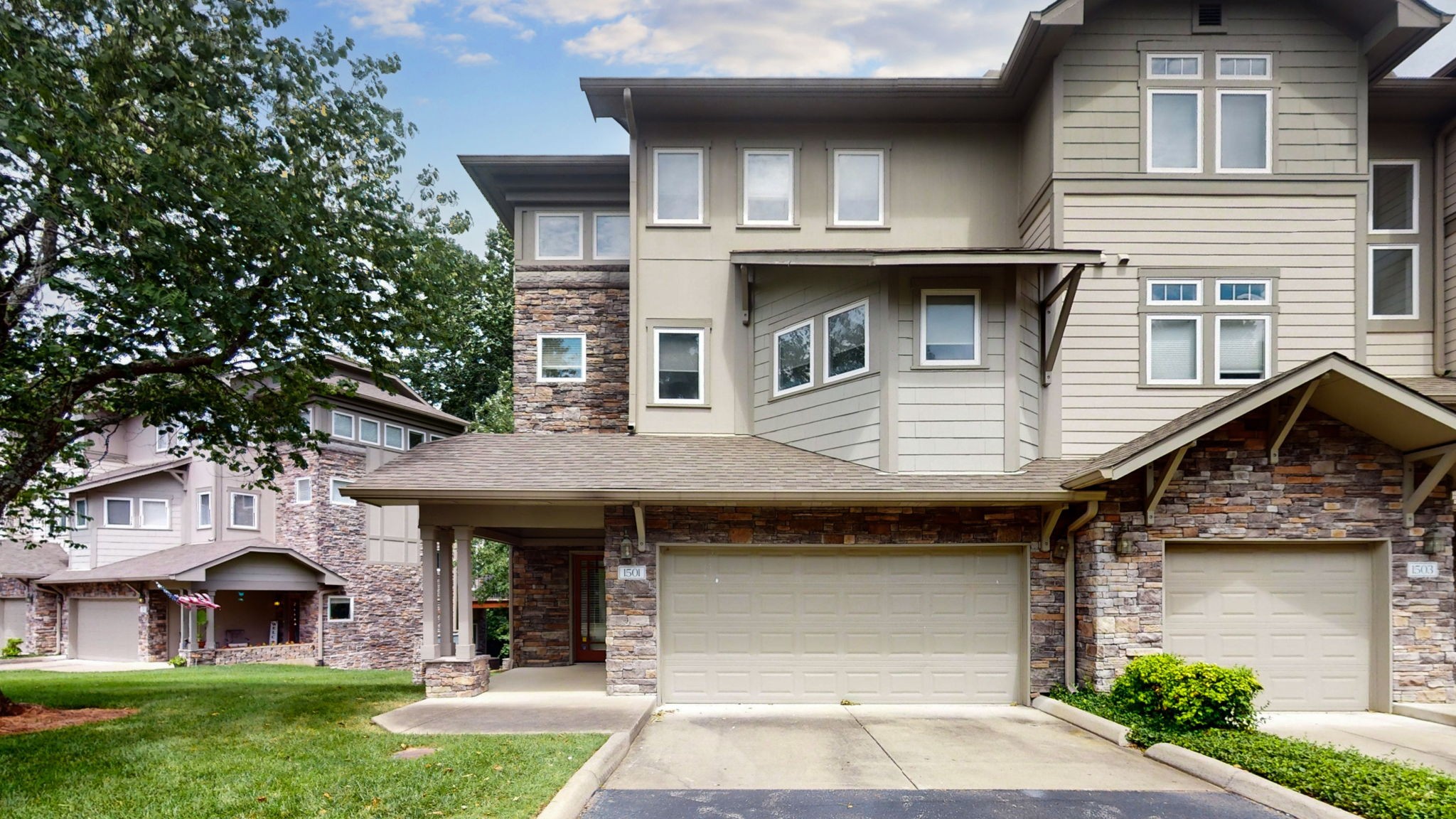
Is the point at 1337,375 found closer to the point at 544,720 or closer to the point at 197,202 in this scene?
the point at 544,720

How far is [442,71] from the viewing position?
2047 centimetres

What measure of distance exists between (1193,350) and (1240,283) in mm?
1052

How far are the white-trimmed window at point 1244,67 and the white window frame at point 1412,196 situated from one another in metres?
2.33

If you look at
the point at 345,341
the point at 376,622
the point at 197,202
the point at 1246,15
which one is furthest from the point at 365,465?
the point at 1246,15

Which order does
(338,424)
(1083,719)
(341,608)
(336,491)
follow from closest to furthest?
1. (1083,719)
2. (338,424)
3. (336,491)
4. (341,608)

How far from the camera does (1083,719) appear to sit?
28.7ft

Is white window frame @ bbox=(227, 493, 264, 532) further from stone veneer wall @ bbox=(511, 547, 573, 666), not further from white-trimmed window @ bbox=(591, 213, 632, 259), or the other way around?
white-trimmed window @ bbox=(591, 213, 632, 259)

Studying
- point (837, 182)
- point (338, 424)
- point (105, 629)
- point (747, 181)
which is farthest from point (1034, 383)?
point (105, 629)

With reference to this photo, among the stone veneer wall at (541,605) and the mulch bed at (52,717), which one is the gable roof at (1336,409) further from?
the mulch bed at (52,717)

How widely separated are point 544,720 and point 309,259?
5549 millimetres

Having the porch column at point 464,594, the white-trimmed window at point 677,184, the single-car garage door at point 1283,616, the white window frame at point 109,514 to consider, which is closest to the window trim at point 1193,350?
the single-car garage door at point 1283,616

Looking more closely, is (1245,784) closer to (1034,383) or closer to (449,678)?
(1034,383)

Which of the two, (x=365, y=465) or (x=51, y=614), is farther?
(x=51, y=614)

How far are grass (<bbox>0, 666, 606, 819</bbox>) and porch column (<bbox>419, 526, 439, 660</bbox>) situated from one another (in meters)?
0.64
